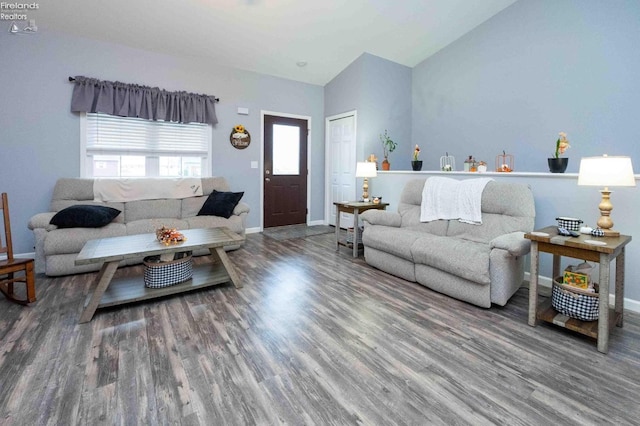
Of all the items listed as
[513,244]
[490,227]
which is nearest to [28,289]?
[513,244]

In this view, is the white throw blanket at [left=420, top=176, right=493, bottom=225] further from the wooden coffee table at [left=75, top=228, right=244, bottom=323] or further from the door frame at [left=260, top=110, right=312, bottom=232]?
the door frame at [left=260, top=110, right=312, bottom=232]

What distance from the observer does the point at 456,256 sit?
262 cm

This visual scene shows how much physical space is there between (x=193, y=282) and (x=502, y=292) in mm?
2545

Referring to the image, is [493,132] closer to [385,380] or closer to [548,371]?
[548,371]

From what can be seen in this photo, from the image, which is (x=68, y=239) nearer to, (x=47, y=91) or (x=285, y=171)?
(x=47, y=91)

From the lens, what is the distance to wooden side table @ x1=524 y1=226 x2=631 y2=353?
1921mm

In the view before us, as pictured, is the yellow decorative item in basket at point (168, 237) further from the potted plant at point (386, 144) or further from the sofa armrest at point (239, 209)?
the potted plant at point (386, 144)

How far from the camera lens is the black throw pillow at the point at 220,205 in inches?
167

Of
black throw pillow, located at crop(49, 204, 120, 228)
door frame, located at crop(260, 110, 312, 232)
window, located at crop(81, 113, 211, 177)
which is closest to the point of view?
black throw pillow, located at crop(49, 204, 120, 228)

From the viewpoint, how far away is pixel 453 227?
328 centimetres

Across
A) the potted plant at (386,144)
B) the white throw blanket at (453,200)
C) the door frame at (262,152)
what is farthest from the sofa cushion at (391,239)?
the door frame at (262,152)

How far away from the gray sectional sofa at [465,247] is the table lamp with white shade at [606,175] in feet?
1.64

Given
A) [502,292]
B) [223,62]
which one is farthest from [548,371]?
[223,62]
